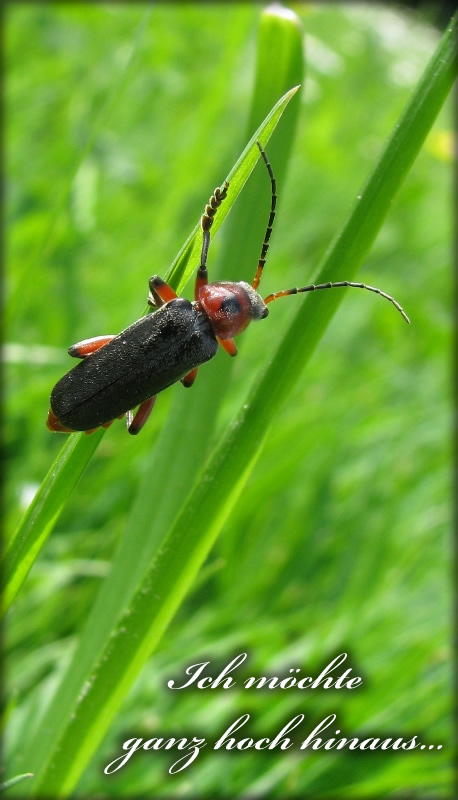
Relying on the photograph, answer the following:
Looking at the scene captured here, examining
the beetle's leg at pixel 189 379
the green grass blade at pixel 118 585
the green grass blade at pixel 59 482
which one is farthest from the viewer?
the beetle's leg at pixel 189 379

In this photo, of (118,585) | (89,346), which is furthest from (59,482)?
(89,346)

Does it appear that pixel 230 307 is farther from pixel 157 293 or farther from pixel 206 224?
pixel 206 224

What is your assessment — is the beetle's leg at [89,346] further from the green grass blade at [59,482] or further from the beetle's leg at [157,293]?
the green grass blade at [59,482]

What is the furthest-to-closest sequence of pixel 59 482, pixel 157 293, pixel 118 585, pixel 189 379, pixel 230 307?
pixel 230 307
pixel 157 293
pixel 189 379
pixel 118 585
pixel 59 482

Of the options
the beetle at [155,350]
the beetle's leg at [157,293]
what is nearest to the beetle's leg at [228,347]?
the beetle at [155,350]

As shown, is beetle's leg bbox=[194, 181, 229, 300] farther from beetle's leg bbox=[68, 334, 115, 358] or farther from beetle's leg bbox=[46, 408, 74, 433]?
beetle's leg bbox=[46, 408, 74, 433]

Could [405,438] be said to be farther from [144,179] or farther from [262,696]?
[144,179]

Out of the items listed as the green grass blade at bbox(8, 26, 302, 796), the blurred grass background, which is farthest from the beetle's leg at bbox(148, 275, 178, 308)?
the green grass blade at bbox(8, 26, 302, 796)
